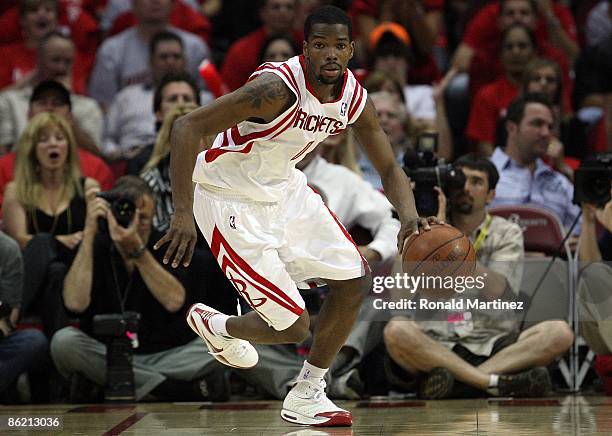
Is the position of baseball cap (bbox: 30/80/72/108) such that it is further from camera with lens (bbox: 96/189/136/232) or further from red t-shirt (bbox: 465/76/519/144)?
red t-shirt (bbox: 465/76/519/144)

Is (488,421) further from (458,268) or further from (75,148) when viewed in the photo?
(75,148)

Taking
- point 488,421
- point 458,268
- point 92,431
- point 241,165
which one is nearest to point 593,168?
point 458,268

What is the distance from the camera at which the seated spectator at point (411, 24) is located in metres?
11.8

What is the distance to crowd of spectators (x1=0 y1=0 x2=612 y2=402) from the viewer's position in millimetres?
8188

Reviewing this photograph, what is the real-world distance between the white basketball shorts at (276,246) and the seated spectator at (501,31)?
518 cm

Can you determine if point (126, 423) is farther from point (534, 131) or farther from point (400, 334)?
point (534, 131)

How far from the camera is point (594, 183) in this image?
8109 millimetres

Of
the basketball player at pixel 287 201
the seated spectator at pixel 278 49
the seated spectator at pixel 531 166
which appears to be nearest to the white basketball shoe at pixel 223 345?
the basketball player at pixel 287 201

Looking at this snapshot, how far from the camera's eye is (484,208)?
27.8 ft

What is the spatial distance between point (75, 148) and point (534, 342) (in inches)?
142

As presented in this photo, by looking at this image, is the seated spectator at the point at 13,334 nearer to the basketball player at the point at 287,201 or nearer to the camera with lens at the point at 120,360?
the camera with lens at the point at 120,360

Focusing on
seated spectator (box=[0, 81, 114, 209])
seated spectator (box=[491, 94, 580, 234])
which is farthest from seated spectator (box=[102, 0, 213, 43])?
seated spectator (box=[491, 94, 580, 234])

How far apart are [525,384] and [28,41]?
19.6 ft

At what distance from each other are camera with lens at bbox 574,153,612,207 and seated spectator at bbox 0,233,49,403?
3.70 m
